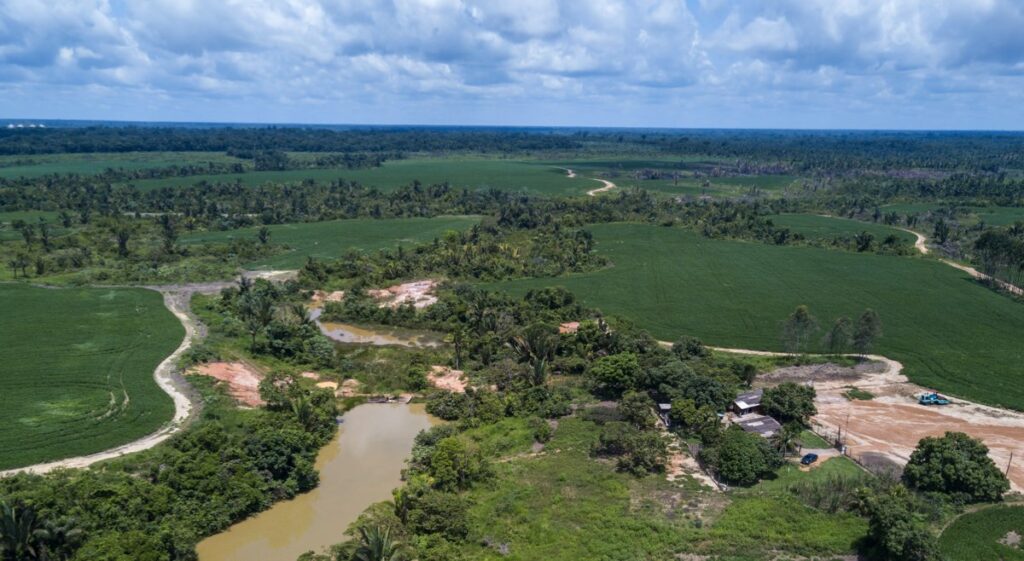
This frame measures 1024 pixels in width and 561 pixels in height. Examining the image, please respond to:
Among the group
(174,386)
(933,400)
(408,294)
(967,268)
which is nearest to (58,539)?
(174,386)

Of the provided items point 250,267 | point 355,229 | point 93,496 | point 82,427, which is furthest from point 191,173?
point 93,496

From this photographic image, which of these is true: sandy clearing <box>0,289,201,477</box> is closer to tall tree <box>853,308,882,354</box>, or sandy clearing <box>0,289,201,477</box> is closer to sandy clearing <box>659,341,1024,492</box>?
sandy clearing <box>659,341,1024,492</box>

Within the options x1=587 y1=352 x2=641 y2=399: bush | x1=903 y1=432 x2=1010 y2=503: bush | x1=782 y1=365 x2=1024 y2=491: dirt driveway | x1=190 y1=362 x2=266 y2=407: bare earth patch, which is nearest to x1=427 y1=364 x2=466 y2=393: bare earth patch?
x1=587 y1=352 x2=641 y2=399: bush

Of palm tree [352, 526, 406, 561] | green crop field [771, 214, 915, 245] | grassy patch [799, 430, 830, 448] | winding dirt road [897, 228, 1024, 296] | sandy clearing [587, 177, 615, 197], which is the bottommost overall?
grassy patch [799, 430, 830, 448]

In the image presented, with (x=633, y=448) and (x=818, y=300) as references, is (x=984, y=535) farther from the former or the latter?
(x=818, y=300)

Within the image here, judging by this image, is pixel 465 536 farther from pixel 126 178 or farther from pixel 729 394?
pixel 126 178

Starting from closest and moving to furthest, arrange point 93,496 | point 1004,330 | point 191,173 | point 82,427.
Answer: point 93,496 < point 82,427 < point 1004,330 < point 191,173

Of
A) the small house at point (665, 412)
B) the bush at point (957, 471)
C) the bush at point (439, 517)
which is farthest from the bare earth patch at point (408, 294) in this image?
the bush at point (957, 471)

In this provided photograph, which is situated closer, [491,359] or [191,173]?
[491,359]
